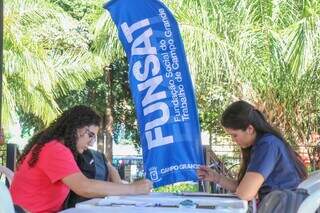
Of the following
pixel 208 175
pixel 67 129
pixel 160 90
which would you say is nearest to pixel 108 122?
pixel 160 90

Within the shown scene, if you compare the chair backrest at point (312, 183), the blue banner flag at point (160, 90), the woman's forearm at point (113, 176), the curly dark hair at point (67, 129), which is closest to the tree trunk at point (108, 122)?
the blue banner flag at point (160, 90)

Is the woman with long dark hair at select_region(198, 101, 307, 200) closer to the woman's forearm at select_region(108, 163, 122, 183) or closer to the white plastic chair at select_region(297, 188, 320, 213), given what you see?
the white plastic chair at select_region(297, 188, 320, 213)

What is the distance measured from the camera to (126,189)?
305 cm

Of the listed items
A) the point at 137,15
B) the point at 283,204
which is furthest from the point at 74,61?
the point at 283,204

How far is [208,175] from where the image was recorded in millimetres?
3818

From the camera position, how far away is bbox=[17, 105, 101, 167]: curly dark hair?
323 cm

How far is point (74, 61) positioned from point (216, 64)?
5043mm

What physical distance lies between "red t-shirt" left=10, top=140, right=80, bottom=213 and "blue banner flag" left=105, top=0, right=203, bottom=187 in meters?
1.11

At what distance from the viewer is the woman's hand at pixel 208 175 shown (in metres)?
3.74

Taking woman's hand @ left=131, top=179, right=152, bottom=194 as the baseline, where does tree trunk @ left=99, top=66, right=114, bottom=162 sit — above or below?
below

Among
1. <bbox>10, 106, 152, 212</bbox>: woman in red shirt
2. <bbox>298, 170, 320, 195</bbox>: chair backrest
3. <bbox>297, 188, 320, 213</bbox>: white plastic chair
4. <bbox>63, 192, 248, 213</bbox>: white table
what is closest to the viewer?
<bbox>297, 188, 320, 213</bbox>: white plastic chair

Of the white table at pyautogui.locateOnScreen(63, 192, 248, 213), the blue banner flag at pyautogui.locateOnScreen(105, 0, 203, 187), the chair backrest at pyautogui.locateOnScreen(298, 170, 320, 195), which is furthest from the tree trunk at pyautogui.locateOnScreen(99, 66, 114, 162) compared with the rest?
the chair backrest at pyautogui.locateOnScreen(298, 170, 320, 195)

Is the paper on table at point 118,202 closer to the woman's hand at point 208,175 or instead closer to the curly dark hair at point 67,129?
the curly dark hair at point 67,129

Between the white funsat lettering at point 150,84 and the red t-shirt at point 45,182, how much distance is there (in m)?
1.15
